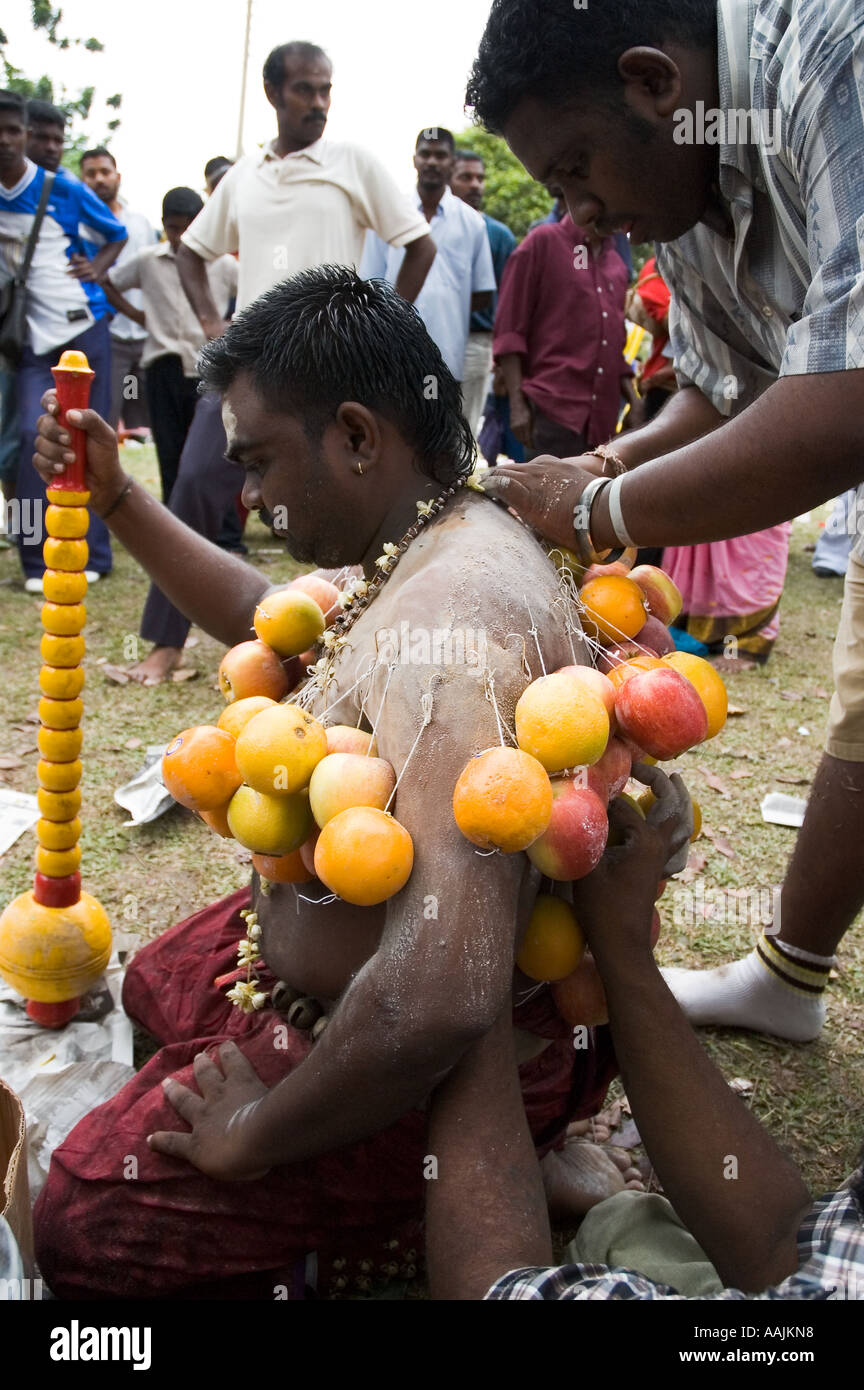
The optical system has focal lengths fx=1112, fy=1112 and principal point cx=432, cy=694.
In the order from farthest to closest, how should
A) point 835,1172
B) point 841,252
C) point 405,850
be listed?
point 835,1172 → point 841,252 → point 405,850

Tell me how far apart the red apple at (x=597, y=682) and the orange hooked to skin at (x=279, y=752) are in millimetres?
495

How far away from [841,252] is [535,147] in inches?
27.0

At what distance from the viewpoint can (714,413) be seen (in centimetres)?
313

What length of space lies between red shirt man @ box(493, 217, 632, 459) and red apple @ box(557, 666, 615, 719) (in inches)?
218

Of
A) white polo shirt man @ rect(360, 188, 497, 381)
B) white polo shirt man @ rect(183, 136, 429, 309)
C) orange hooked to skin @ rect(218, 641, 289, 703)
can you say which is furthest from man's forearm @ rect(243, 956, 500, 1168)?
white polo shirt man @ rect(360, 188, 497, 381)

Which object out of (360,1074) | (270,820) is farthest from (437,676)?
(360,1074)

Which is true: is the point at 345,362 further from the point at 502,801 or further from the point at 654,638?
the point at 502,801

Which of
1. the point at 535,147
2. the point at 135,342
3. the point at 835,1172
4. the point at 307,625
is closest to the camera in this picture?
the point at 535,147

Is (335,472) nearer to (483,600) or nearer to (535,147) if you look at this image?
(483,600)

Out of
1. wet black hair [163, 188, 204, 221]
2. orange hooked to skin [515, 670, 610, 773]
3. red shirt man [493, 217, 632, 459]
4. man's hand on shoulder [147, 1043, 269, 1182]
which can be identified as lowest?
man's hand on shoulder [147, 1043, 269, 1182]

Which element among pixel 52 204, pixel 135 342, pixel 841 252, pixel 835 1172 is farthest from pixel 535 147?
pixel 135 342

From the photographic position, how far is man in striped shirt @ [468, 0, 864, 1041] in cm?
206

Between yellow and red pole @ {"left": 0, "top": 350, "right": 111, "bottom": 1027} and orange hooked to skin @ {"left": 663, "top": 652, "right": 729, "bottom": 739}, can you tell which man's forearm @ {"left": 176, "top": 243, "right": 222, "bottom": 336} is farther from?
orange hooked to skin @ {"left": 663, "top": 652, "right": 729, "bottom": 739}

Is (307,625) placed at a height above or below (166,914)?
above
